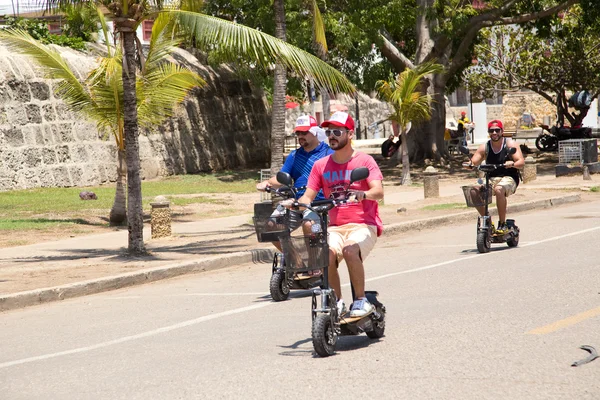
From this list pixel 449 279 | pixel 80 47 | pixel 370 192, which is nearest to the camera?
pixel 370 192

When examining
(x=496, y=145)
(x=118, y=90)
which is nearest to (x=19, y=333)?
(x=496, y=145)

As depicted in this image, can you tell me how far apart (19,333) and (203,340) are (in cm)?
220

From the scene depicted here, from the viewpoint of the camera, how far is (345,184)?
7867 millimetres

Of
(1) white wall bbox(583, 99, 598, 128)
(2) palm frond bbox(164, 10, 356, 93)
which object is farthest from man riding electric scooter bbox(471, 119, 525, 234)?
(1) white wall bbox(583, 99, 598, 128)

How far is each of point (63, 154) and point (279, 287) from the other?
16.8 meters

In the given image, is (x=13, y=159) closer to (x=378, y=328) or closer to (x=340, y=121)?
(x=340, y=121)

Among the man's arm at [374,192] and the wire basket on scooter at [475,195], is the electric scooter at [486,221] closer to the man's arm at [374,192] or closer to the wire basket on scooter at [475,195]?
the wire basket on scooter at [475,195]

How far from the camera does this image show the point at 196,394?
20.9 feet

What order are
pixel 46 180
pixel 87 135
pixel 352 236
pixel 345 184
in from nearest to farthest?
pixel 352 236
pixel 345 184
pixel 46 180
pixel 87 135

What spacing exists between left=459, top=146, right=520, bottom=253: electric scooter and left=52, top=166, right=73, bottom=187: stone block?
47.9 ft

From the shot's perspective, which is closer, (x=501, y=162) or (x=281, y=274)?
(x=281, y=274)

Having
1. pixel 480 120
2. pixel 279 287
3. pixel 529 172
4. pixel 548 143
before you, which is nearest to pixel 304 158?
pixel 279 287

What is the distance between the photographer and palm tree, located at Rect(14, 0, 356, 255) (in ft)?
47.2

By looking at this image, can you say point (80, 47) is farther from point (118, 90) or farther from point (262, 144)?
point (118, 90)
